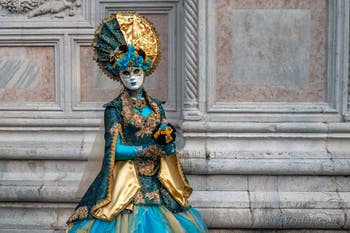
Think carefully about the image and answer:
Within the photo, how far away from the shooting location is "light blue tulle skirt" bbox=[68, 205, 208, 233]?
177 inches

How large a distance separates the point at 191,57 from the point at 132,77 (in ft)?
4.57

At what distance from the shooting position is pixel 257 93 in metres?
5.97

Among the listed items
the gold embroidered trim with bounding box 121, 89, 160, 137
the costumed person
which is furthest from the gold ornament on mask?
the gold embroidered trim with bounding box 121, 89, 160, 137

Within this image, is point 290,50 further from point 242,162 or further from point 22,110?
point 22,110

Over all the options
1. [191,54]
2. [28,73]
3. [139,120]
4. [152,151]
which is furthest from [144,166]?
[28,73]

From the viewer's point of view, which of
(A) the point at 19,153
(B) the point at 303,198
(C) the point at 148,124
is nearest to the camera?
(C) the point at 148,124

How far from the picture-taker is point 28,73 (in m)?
6.38

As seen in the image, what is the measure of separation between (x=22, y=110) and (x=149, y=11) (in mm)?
1455

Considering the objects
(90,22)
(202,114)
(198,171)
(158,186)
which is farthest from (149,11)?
(158,186)

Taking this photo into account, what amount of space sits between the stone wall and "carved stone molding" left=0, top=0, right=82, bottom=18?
2.58 feet

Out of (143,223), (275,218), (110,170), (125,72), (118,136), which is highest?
(125,72)

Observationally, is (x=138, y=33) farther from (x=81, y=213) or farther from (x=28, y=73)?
(x=28, y=73)

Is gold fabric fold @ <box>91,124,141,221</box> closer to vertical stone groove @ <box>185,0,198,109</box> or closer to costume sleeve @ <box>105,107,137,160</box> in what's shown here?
costume sleeve @ <box>105,107,137,160</box>

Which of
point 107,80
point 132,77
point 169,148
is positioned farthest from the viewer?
point 107,80
